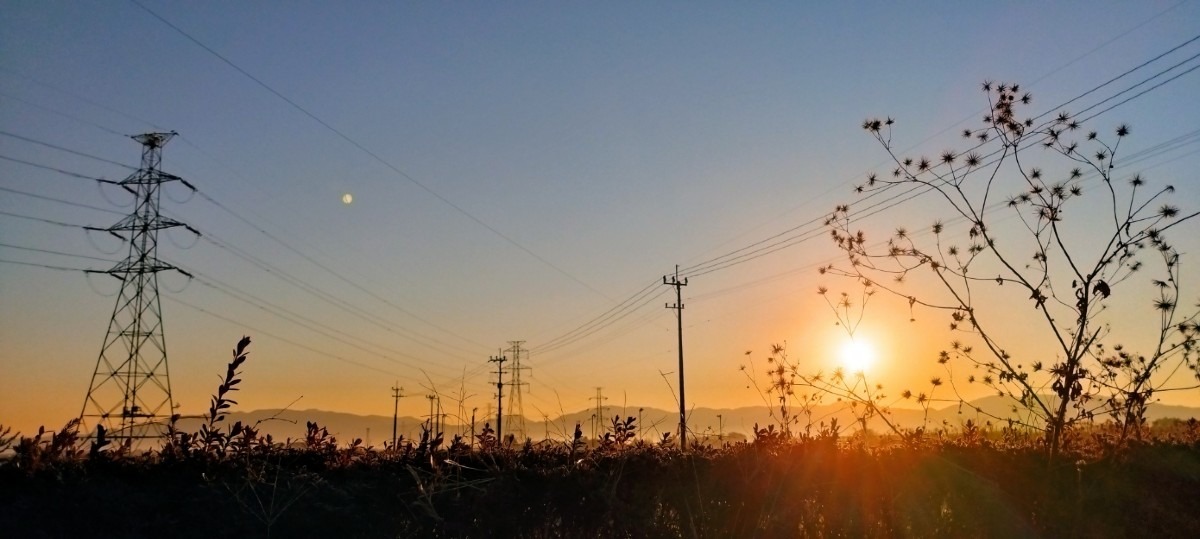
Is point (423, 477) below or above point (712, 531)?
above

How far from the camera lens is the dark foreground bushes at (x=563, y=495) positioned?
17.5 feet

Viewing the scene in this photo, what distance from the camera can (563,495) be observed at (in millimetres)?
6297

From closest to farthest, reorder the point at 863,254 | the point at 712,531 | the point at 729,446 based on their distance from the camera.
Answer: the point at 712,531, the point at 729,446, the point at 863,254

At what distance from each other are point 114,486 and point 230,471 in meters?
0.73

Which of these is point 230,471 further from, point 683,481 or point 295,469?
point 683,481

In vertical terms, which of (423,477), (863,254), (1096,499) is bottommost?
(1096,499)

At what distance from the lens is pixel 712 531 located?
6254 mm

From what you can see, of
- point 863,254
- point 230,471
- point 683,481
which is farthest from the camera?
point 863,254

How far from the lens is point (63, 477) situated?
5.47m

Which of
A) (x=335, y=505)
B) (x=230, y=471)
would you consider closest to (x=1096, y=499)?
(x=335, y=505)

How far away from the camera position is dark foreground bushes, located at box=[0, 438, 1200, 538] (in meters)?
5.34

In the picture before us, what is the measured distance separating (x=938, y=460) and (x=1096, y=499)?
6.53 ft

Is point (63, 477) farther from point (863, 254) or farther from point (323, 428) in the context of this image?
point (863, 254)

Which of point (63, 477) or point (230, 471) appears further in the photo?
point (230, 471)
